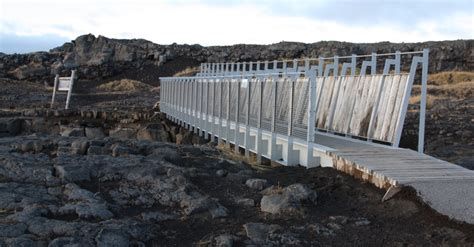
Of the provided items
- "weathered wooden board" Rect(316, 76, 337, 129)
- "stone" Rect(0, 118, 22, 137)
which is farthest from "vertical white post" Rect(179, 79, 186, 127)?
"weathered wooden board" Rect(316, 76, 337, 129)

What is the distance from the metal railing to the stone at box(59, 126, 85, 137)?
818cm

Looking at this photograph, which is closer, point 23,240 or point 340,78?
point 23,240

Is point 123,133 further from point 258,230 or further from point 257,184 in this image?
point 258,230

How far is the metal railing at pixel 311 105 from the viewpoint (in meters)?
11.2

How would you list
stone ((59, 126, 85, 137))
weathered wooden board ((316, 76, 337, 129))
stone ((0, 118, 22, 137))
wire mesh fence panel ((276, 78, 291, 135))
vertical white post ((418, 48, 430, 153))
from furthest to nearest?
stone ((0, 118, 22, 137)), stone ((59, 126, 85, 137)), weathered wooden board ((316, 76, 337, 129)), wire mesh fence panel ((276, 78, 291, 135)), vertical white post ((418, 48, 430, 153))

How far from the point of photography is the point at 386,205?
812 cm

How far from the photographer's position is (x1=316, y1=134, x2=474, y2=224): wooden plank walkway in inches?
300

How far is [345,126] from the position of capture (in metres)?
13.3

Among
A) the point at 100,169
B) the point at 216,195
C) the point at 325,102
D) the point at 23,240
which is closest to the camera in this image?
the point at 23,240

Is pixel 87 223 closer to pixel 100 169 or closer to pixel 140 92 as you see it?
pixel 100 169

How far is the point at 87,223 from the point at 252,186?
3.12 m

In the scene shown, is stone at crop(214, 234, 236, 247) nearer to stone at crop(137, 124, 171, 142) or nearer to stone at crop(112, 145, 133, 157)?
stone at crop(112, 145, 133, 157)

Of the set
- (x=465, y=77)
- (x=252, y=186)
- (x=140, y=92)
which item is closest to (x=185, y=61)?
(x=140, y=92)

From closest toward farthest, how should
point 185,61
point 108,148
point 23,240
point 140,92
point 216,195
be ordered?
point 23,240, point 216,195, point 108,148, point 140,92, point 185,61
